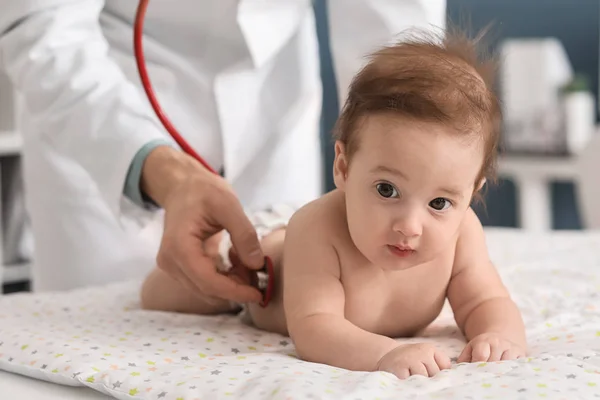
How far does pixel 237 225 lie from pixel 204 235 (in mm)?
45

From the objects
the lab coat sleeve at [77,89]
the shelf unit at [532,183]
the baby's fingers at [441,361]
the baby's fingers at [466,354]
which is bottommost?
the shelf unit at [532,183]

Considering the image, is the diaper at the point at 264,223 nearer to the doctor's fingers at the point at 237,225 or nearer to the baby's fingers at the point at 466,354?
→ the doctor's fingers at the point at 237,225

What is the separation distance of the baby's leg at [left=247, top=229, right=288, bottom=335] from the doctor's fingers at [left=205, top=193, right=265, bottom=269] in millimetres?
42

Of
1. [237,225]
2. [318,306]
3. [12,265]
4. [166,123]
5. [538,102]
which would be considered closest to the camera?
[318,306]

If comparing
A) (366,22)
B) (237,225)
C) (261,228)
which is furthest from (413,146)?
(366,22)

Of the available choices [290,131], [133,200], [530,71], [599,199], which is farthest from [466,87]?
[530,71]

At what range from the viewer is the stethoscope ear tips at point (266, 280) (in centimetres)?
104

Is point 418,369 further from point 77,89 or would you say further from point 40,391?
point 77,89

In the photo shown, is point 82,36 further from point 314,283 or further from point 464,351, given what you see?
point 464,351

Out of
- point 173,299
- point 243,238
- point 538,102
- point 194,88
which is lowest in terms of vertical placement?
point 538,102

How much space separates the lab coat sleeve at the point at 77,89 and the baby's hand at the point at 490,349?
0.54 meters

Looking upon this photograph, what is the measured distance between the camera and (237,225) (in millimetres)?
1023

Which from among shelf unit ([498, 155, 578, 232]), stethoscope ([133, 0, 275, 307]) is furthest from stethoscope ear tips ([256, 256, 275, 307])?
shelf unit ([498, 155, 578, 232])

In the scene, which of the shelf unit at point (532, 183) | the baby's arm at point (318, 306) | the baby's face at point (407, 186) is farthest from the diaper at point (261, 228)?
the shelf unit at point (532, 183)
